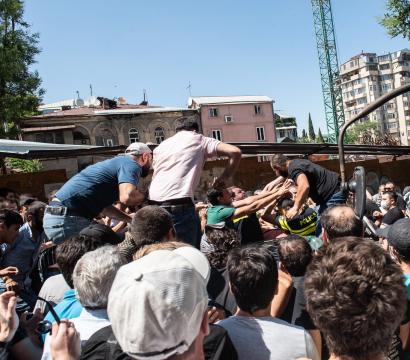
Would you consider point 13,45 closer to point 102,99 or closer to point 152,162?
point 152,162

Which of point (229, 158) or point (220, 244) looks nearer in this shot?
point (229, 158)

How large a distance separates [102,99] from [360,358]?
161 ft

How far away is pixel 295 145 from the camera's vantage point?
850 cm

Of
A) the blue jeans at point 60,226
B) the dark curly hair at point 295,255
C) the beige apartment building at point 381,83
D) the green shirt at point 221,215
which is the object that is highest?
the beige apartment building at point 381,83

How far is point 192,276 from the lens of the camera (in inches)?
49.3

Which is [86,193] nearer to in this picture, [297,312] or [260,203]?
[260,203]

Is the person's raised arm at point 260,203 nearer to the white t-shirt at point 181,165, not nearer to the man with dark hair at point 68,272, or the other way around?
the white t-shirt at point 181,165

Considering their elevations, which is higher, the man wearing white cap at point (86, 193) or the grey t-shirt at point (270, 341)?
the man wearing white cap at point (86, 193)

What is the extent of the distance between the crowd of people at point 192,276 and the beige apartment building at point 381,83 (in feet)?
403

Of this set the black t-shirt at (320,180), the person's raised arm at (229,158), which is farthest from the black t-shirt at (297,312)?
the black t-shirt at (320,180)

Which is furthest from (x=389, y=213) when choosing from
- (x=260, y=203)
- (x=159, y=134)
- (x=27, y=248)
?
(x=159, y=134)

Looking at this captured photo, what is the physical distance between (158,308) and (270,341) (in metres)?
1.09

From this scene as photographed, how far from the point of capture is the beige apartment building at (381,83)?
118750mm

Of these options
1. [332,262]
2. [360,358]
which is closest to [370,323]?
[360,358]
